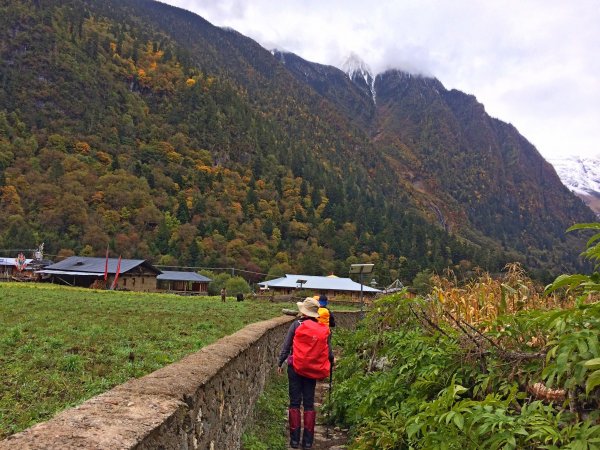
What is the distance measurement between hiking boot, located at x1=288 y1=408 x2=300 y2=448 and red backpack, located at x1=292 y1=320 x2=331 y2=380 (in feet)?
1.79

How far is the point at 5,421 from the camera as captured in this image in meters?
4.85

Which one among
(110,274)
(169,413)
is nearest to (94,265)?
(110,274)

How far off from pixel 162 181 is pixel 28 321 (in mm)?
107993

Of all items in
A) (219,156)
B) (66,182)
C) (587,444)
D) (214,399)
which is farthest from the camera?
(219,156)

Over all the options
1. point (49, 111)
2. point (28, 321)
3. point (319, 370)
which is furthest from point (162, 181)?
point (319, 370)

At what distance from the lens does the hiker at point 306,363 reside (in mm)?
5914

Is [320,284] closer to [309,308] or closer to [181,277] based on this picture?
[181,277]

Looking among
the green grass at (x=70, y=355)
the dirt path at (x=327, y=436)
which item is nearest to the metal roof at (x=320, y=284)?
the green grass at (x=70, y=355)

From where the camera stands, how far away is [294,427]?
6.16m

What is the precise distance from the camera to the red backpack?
5902mm

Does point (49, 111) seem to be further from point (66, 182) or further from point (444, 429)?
point (444, 429)

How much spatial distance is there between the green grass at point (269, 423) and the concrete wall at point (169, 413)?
0.24 meters

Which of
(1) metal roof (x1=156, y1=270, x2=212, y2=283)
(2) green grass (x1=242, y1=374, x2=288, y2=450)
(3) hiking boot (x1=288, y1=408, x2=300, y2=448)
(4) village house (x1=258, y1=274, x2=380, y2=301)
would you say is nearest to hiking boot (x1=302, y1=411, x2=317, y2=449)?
(3) hiking boot (x1=288, y1=408, x2=300, y2=448)

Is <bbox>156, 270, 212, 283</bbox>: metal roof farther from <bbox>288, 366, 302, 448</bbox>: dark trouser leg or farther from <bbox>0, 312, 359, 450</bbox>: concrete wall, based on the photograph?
<bbox>0, 312, 359, 450</bbox>: concrete wall
